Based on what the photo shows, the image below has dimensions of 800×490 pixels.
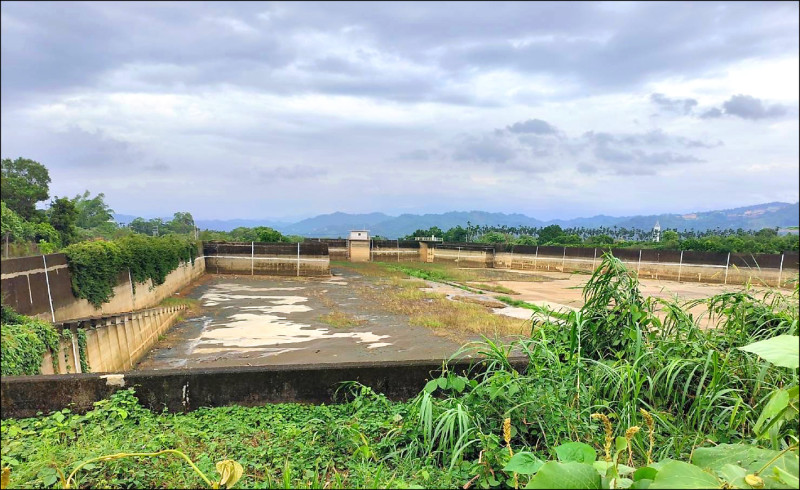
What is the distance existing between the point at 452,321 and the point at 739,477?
425 inches

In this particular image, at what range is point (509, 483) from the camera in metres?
1.72

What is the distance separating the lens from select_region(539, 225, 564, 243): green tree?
39294 mm

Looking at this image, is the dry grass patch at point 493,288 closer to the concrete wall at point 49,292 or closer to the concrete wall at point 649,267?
the concrete wall at point 649,267

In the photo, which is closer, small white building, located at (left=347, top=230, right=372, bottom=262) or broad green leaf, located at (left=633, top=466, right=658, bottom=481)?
broad green leaf, located at (left=633, top=466, right=658, bottom=481)

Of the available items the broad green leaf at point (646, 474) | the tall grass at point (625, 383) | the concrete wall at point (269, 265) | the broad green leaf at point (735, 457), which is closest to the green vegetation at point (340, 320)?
the tall grass at point (625, 383)

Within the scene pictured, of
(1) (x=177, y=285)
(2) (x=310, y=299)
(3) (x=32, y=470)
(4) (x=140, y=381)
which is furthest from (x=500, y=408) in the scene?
(1) (x=177, y=285)

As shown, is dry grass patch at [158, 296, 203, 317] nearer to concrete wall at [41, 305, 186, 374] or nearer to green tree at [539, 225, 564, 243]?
concrete wall at [41, 305, 186, 374]

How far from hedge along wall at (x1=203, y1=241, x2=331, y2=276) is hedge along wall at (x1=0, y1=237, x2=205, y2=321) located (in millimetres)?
7490

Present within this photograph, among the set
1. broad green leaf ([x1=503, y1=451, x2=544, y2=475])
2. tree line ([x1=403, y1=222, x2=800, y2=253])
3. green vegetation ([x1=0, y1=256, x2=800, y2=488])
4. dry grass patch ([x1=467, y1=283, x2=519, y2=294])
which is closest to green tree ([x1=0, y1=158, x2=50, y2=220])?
green vegetation ([x1=0, y1=256, x2=800, y2=488])

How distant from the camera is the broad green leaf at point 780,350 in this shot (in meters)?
0.79

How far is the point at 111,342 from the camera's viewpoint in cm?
693

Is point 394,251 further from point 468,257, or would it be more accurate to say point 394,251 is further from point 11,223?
point 11,223

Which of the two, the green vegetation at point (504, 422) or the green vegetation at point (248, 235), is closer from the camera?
the green vegetation at point (504, 422)

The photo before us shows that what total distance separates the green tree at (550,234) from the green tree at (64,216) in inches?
1379
